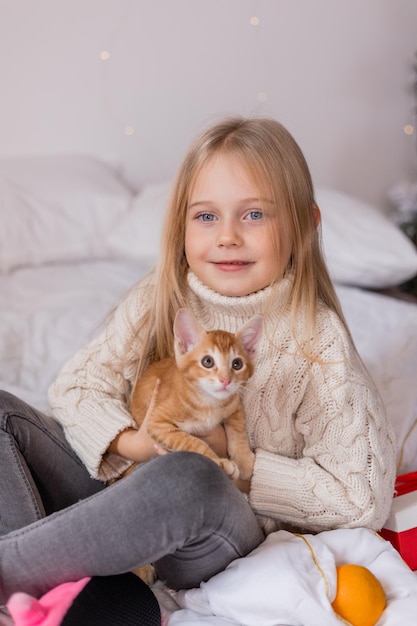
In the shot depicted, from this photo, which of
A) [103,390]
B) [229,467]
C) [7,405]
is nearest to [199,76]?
[103,390]

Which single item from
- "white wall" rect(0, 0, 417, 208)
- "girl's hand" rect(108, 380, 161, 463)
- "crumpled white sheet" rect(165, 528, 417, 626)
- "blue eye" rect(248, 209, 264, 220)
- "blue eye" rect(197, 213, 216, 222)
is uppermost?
"white wall" rect(0, 0, 417, 208)

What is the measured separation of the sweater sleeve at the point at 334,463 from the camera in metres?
1.20

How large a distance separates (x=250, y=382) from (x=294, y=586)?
384mm

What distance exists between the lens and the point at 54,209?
2.49 m

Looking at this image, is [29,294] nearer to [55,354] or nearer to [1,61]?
[55,354]

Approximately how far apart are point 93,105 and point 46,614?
2129 mm

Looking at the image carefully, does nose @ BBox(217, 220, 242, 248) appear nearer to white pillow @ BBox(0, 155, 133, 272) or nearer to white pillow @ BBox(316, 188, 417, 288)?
white pillow @ BBox(316, 188, 417, 288)

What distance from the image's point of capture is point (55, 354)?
74.5 inches

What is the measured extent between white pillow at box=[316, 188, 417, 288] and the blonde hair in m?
0.98

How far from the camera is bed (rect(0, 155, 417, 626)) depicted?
1.94m

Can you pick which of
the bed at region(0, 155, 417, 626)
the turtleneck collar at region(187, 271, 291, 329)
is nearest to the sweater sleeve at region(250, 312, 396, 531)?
the turtleneck collar at region(187, 271, 291, 329)

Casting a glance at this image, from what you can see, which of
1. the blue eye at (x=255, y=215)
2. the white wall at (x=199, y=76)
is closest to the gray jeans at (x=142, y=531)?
the blue eye at (x=255, y=215)

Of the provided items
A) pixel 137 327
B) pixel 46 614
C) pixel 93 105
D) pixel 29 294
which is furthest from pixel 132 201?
pixel 46 614

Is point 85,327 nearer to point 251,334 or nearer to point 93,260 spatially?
point 93,260
